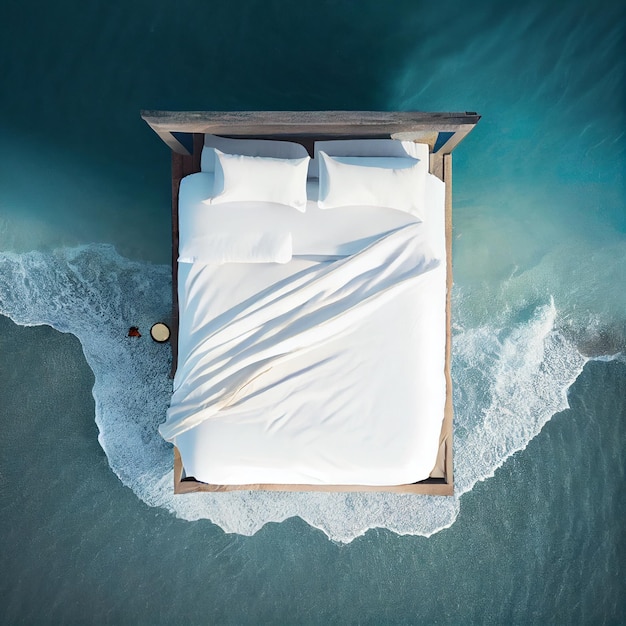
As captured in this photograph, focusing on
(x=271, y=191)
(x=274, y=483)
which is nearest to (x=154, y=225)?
(x=271, y=191)

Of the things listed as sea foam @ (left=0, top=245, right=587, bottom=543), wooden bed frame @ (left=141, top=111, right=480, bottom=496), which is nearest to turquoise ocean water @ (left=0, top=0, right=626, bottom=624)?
sea foam @ (left=0, top=245, right=587, bottom=543)

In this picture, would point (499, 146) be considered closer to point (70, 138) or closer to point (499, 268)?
point (499, 268)

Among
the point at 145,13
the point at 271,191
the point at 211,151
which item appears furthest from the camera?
the point at 145,13

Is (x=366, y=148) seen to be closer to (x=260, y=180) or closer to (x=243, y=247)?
(x=260, y=180)

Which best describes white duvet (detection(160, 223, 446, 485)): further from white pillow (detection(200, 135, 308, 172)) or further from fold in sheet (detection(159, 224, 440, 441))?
white pillow (detection(200, 135, 308, 172))

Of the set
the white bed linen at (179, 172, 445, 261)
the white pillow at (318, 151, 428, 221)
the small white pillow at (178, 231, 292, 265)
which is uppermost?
the white pillow at (318, 151, 428, 221)

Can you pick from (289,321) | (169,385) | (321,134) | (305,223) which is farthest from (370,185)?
(169,385)
